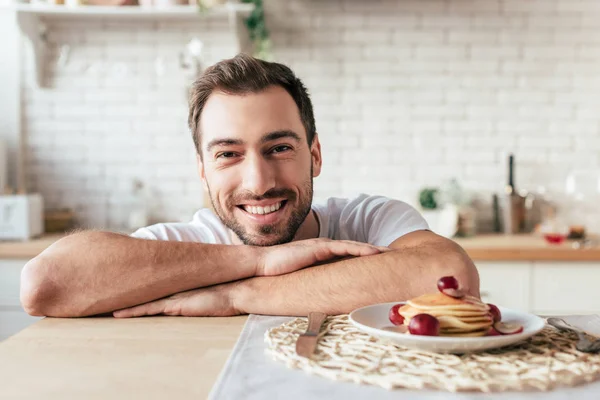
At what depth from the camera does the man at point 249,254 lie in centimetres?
145

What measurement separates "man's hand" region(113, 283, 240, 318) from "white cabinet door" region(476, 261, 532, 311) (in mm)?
1931

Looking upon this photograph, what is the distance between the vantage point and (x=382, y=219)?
6.46ft

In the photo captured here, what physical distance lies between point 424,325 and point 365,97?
9.59 ft

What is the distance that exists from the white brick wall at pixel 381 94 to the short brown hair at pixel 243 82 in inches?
75.5

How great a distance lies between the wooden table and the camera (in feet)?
2.99

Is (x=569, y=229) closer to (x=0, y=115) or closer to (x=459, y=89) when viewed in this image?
(x=459, y=89)

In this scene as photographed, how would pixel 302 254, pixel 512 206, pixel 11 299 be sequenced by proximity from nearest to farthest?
pixel 302 254 < pixel 11 299 < pixel 512 206

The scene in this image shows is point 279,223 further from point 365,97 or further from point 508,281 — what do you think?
point 365,97

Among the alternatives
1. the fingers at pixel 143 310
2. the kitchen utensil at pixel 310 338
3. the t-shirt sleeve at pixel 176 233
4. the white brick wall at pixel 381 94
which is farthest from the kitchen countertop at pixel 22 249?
the kitchen utensil at pixel 310 338

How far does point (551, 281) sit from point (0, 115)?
3.03m

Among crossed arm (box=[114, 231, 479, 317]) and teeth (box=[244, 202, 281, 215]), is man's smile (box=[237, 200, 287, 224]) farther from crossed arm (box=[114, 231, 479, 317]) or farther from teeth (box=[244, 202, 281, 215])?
crossed arm (box=[114, 231, 479, 317])

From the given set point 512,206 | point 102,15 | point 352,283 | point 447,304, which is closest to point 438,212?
point 512,206

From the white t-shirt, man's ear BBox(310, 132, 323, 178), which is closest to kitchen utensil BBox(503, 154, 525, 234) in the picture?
the white t-shirt

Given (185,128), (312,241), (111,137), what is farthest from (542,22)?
(312,241)
